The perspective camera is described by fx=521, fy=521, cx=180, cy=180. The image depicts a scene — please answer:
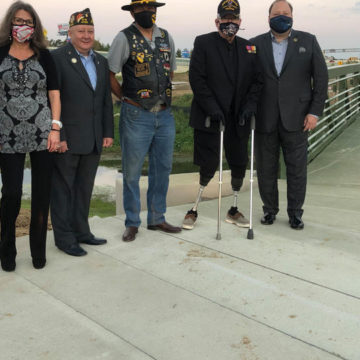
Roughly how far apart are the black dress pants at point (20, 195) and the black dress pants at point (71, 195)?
A: 238mm

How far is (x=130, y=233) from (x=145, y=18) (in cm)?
168

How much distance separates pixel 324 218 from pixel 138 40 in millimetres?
2455

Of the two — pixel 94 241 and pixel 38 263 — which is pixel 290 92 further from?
pixel 38 263

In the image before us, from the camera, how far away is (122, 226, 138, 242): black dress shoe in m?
4.15

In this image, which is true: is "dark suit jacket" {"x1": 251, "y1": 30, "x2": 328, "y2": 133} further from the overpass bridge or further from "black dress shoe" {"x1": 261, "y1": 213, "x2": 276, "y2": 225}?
the overpass bridge

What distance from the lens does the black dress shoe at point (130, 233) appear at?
13.6 feet

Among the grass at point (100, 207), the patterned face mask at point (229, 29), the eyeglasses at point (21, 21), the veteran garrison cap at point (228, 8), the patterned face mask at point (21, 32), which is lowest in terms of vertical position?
the grass at point (100, 207)

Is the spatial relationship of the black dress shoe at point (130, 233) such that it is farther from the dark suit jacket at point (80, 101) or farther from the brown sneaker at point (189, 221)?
the dark suit jacket at point (80, 101)

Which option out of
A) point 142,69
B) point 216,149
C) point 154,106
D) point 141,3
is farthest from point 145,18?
point 216,149

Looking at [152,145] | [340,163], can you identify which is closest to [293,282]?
[152,145]

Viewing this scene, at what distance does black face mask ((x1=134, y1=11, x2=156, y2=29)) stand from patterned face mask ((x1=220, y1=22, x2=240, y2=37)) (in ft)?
1.85

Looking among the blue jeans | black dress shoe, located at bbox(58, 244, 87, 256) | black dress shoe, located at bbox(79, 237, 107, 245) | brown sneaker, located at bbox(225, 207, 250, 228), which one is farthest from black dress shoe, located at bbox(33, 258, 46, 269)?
brown sneaker, located at bbox(225, 207, 250, 228)

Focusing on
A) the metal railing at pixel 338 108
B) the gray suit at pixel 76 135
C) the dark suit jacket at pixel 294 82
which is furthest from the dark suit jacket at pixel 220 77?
the metal railing at pixel 338 108

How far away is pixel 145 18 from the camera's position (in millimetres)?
3947
